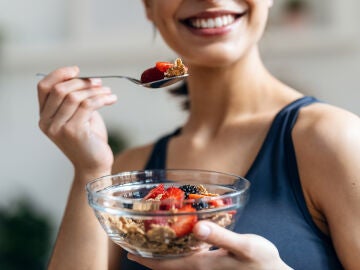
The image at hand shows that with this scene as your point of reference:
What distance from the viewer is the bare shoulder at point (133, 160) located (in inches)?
60.5

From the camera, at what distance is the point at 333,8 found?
3357 mm

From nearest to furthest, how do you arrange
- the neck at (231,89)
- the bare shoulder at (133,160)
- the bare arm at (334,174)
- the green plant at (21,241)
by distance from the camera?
the bare arm at (334,174) → the neck at (231,89) → the bare shoulder at (133,160) → the green plant at (21,241)

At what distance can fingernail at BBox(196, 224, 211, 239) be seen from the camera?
846 mm

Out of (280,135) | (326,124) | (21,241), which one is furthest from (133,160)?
(21,241)

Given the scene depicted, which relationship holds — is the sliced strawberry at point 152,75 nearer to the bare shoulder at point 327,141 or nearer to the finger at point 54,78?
the finger at point 54,78

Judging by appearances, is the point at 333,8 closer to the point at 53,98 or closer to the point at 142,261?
the point at 53,98

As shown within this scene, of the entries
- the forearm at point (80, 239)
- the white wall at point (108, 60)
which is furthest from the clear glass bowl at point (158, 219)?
the white wall at point (108, 60)

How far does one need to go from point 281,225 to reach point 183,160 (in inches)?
13.5

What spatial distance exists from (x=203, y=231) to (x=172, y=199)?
0.07 metres

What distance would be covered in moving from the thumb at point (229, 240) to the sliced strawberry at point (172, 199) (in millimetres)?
46

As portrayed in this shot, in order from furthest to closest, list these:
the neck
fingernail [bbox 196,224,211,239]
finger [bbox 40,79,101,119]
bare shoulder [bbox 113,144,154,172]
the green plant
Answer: the green plant → bare shoulder [bbox 113,144,154,172] → the neck → finger [bbox 40,79,101,119] → fingernail [bbox 196,224,211,239]

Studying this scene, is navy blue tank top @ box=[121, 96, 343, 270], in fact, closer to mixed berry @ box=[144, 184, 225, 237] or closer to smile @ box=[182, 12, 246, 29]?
smile @ box=[182, 12, 246, 29]

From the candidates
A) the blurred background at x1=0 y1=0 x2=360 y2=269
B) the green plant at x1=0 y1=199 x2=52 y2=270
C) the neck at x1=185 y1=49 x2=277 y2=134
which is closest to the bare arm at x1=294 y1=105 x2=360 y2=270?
the neck at x1=185 y1=49 x2=277 y2=134

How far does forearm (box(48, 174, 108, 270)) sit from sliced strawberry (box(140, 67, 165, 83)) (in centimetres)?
24
